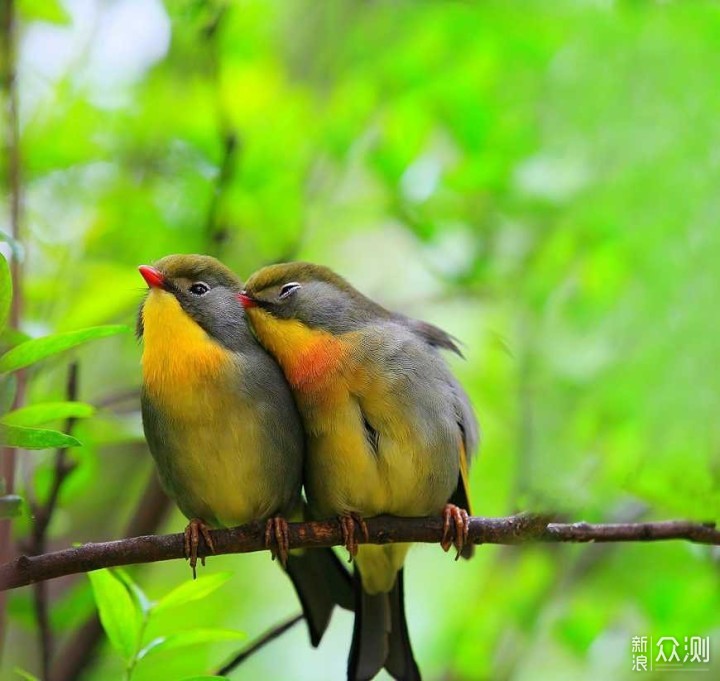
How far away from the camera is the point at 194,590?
2871 mm

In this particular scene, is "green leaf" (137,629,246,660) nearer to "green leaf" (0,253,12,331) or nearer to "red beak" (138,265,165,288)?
"green leaf" (0,253,12,331)

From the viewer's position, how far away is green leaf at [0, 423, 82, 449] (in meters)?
2.23

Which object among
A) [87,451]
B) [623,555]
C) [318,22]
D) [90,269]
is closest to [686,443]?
[87,451]

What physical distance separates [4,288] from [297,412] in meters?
1.59

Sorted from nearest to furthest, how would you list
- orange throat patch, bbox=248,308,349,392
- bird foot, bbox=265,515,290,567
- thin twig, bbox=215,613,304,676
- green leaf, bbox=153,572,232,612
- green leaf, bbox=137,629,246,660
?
green leaf, bbox=137,629,246,660 → green leaf, bbox=153,572,232,612 → thin twig, bbox=215,613,304,676 → bird foot, bbox=265,515,290,567 → orange throat patch, bbox=248,308,349,392

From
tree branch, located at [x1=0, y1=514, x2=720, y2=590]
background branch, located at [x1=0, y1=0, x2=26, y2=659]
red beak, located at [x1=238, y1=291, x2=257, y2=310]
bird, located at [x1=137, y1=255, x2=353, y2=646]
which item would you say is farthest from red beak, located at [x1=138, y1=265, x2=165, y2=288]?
tree branch, located at [x1=0, y1=514, x2=720, y2=590]

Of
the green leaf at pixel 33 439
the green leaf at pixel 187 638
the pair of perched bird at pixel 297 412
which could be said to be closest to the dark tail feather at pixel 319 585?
the pair of perched bird at pixel 297 412

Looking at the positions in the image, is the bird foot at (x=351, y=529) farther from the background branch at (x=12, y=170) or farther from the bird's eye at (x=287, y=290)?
the background branch at (x=12, y=170)

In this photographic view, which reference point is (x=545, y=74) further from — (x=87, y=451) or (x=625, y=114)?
(x=87, y=451)

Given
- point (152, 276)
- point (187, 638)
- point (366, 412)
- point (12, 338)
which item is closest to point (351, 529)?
point (366, 412)

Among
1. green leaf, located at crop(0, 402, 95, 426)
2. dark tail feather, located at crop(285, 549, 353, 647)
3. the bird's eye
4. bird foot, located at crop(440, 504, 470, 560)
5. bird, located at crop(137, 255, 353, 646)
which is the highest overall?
the bird's eye

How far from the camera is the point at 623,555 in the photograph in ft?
18.6

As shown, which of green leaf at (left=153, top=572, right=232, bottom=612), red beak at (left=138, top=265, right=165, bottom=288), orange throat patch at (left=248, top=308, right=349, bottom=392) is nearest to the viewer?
green leaf at (left=153, top=572, right=232, bottom=612)

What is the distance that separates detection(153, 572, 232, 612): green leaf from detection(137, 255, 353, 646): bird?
0.63 m
